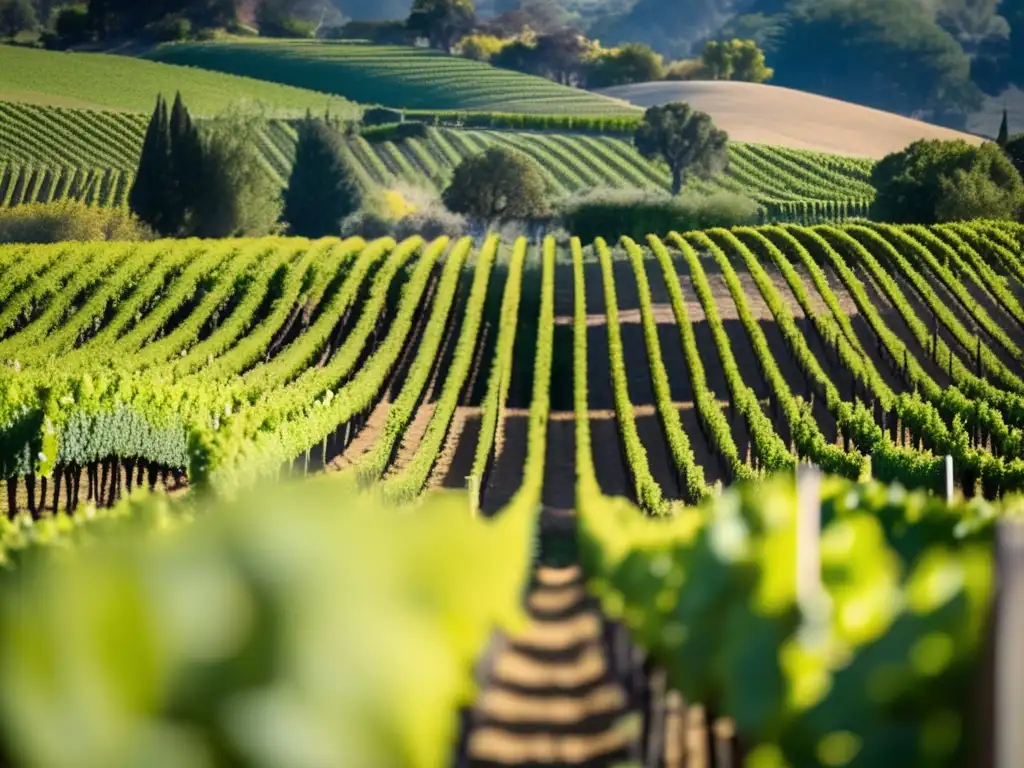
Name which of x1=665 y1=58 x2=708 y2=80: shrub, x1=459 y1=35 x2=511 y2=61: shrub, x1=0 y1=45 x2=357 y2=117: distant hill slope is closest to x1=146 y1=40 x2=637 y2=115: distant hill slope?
x1=0 y1=45 x2=357 y2=117: distant hill slope

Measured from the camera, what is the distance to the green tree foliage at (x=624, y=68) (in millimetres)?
101812

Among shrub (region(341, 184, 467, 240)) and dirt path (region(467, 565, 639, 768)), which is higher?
dirt path (region(467, 565, 639, 768))

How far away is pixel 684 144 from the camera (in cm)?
6925

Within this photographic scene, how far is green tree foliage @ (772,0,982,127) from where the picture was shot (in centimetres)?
11612

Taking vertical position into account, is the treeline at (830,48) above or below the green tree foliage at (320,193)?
above

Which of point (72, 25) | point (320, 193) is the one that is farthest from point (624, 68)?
point (320, 193)

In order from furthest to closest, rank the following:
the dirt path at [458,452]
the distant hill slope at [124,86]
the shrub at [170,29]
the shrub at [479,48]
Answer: the shrub at [479,48], the shrub at [170,29], the distant hill slope at [124,86], the dirt path at [458,452]

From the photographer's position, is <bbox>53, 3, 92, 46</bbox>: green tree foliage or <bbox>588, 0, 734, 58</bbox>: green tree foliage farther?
<bbox>588, 0, 734, 58</bbox>: green tree foliage

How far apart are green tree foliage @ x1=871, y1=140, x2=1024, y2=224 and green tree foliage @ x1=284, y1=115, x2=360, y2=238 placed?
858 inches

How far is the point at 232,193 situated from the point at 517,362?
22552mm

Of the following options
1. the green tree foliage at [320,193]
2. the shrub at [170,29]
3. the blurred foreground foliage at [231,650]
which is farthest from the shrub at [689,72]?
the blurred foreground foliage at [231,650]

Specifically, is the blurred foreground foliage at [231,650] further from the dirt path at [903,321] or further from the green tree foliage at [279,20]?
the green tree foliage at [279,20]

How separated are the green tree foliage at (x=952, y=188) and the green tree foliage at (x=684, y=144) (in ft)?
51.8

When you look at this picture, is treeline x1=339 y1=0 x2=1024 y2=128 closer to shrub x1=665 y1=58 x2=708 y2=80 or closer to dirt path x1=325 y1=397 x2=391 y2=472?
shrub x1=665 y1=58 x2=708 y2=80
